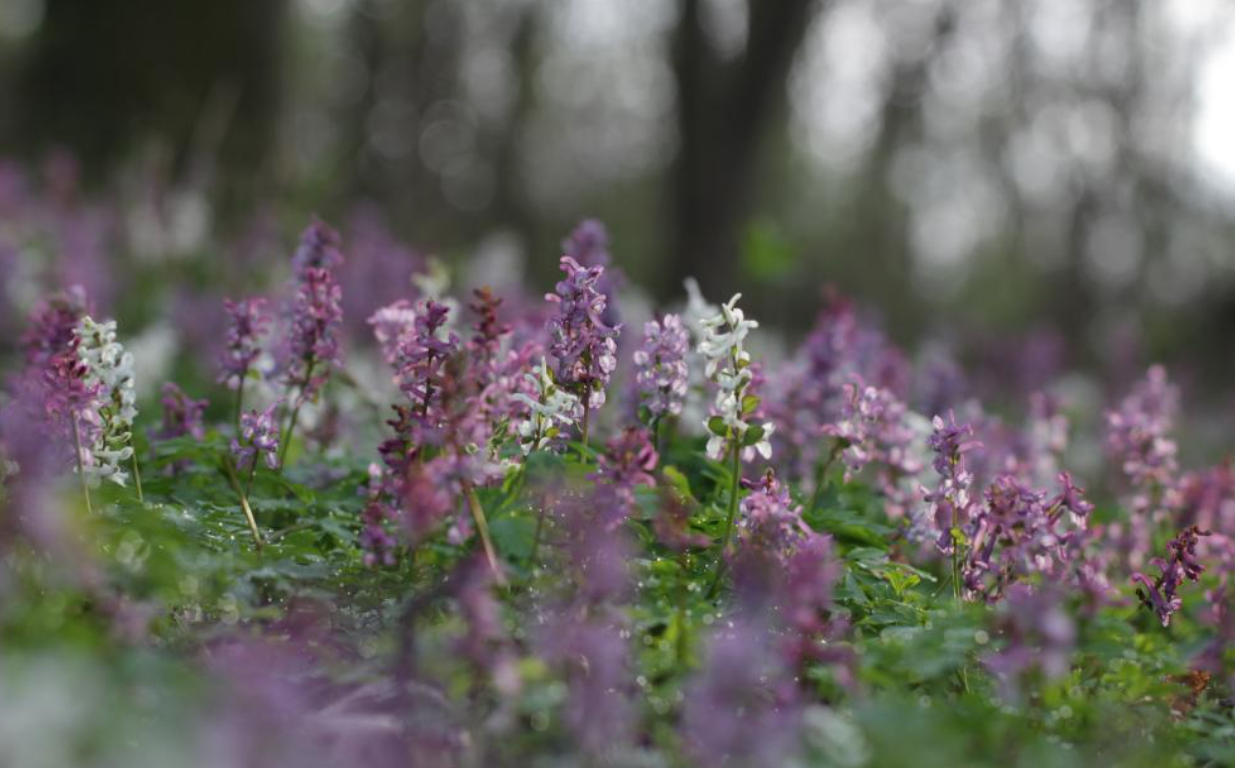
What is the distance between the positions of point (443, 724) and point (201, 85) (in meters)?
10.6

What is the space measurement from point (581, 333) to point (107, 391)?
132 cm

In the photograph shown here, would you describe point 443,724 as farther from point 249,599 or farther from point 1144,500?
point 1144,500

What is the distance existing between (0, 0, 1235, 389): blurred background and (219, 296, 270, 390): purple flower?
84.4 inches

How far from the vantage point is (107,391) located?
11.6ft

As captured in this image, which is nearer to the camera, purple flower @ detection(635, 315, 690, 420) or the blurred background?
purple flower @ detection(635, 315, 690, 420)

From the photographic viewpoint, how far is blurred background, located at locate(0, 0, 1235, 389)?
1113 centimetres

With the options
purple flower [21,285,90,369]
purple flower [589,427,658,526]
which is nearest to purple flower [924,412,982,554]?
purple flower [589,427,658,526]

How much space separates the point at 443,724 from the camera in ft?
8.72

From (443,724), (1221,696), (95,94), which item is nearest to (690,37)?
(95,94)

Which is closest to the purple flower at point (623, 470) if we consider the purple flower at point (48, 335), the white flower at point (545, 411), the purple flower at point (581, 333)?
the white flower at point (545, 411)

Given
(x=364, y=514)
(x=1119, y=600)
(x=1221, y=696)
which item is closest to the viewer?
(x=364, y=514)

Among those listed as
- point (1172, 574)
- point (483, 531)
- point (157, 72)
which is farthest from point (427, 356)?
point (157, 72)

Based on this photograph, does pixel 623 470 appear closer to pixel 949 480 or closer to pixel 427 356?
pixel 427 356

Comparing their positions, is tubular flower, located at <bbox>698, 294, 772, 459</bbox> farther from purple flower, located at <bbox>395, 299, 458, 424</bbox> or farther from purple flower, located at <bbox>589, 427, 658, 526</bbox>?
purple flower, located at <bbox>395, 299, 458, 424</bbox>
